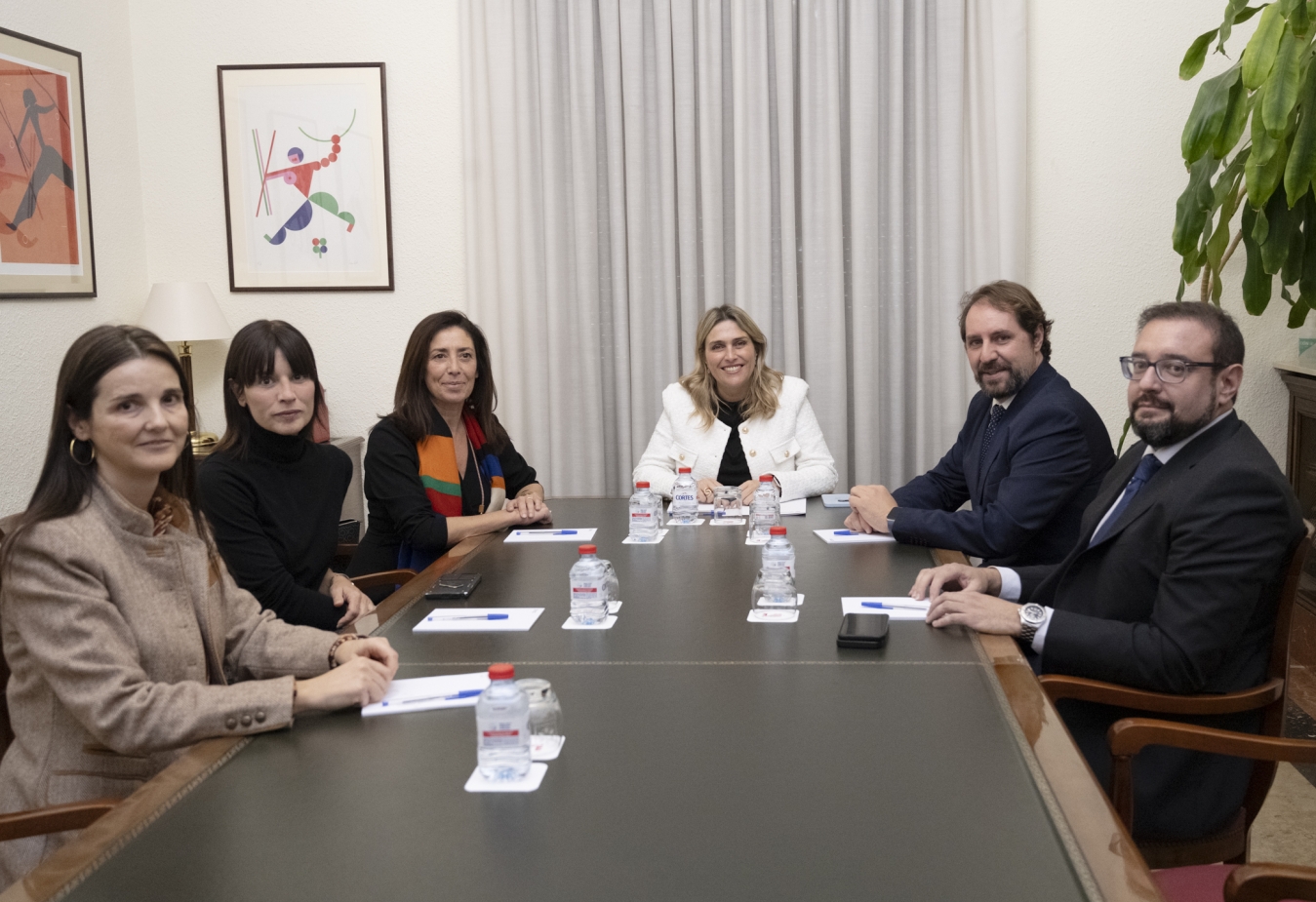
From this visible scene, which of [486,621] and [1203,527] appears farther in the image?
[486,621]

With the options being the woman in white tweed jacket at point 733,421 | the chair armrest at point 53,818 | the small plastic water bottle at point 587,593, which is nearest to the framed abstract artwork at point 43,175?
the woman in white tweed jacket at point 733,421

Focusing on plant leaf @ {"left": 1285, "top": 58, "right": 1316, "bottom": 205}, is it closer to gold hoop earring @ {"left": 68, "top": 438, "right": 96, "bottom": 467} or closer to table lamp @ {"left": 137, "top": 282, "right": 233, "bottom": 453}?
gold hoop earring @ {"left": 68, "top": 438, "right": 96, "bottom": 467}

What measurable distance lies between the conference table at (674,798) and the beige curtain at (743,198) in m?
2.91

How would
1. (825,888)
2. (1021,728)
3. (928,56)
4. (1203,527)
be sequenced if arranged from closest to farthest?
(825,888) → (1021,728) → (1203,527) → (928,56)

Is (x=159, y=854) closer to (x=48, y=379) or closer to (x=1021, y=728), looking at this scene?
(x=1021, y=728)

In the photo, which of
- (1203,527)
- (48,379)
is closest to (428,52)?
(48,379)

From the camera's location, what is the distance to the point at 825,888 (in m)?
1.15

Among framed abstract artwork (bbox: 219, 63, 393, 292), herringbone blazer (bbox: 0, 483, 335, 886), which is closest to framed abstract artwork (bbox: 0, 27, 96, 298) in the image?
framed abstract artwork (bbox: 219, 63, 393, 292)

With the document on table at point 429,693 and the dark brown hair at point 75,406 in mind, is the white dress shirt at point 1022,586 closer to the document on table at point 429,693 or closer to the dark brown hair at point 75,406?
the document on table at point 429,693

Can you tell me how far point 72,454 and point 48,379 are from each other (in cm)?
290

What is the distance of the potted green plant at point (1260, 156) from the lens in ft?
10.7

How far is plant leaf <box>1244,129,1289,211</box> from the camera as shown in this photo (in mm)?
3438

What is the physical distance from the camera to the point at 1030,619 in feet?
7.01

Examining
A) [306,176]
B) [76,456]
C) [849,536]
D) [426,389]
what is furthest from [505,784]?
[306,176]
